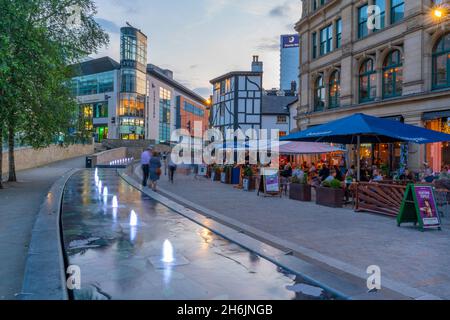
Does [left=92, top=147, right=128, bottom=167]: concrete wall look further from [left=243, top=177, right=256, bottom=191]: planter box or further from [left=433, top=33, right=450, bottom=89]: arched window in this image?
[left=433, top=33, right=450, bottom=89]: arched window

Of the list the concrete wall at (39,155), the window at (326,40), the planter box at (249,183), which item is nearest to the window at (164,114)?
the concrete wall at (39,155)

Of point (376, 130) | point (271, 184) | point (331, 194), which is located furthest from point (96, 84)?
point (376, 130)

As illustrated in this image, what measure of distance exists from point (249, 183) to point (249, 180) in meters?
0.14

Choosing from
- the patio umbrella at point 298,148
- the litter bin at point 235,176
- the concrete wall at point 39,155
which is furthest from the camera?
the concrete wall at point 39,155

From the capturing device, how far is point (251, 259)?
6145 mm

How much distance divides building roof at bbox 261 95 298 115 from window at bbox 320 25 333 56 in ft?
46.4

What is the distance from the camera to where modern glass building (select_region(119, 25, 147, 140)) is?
64688 millimetres

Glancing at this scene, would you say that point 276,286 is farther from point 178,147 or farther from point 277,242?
point 178,147

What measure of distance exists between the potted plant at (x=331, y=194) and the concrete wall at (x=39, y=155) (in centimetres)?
2071

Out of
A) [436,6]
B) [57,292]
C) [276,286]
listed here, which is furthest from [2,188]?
[436,6]

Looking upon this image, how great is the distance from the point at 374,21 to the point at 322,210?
1568 centimetres

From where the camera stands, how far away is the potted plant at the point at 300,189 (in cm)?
1395

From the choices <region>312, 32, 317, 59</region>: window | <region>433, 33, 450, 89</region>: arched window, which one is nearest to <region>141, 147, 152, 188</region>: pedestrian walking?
<region>433, 33, 450, 89</region>: arched window

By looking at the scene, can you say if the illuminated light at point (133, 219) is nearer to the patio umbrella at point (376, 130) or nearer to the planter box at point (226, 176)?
Answer: the patio umbrella at point (376, 130)
